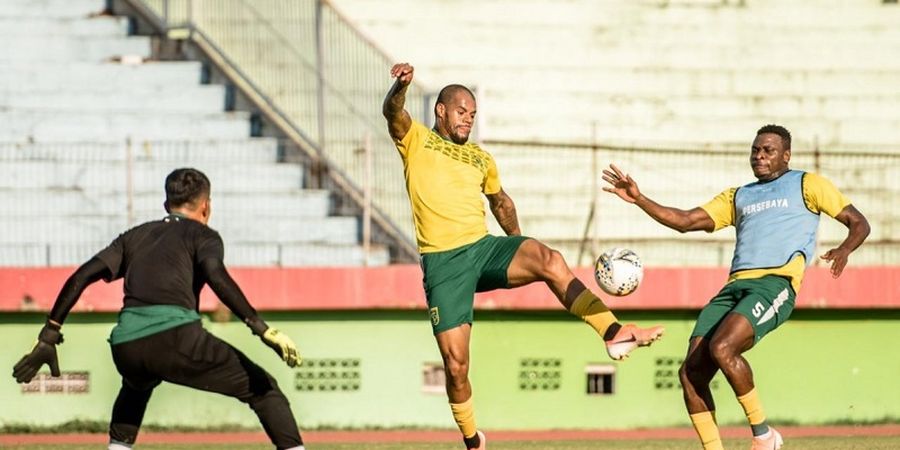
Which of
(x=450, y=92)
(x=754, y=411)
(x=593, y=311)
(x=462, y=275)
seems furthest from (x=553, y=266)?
(x=754, y=411)

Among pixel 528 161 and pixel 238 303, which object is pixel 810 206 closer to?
pixel 238 303

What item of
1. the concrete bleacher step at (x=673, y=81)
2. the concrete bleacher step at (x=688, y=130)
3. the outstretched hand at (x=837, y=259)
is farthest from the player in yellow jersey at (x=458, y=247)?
the concrete bleacher step at (x=673, y=81)

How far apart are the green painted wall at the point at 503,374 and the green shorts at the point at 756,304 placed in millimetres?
4788

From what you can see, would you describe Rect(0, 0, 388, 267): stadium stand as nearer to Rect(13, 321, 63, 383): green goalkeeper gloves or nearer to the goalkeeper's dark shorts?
Rect(13, 321, 63, 383): green goalkeeper gloves

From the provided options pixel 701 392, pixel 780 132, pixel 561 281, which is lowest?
pixel 701 392

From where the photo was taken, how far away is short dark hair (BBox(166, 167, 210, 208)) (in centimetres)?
902

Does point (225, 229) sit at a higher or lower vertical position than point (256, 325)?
higher

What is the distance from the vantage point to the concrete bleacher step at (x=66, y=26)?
1844 centimetres

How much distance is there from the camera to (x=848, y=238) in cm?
1066

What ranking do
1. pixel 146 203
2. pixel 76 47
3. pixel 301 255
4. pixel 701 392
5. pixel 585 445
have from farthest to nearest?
pixel 76 47 → pixel 146 203 → pixel 301 255 → pixel 585 445 → pixel 701 392

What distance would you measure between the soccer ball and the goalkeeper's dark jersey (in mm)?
2860

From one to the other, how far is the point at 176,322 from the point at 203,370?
0.29 metres

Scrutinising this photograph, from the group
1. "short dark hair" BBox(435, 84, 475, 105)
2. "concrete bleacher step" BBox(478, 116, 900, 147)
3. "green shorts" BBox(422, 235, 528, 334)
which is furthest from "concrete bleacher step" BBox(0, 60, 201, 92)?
"green shorts" BBox(422, 235, 528, 334)

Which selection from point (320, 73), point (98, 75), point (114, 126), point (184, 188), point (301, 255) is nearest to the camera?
point (184, 188)
